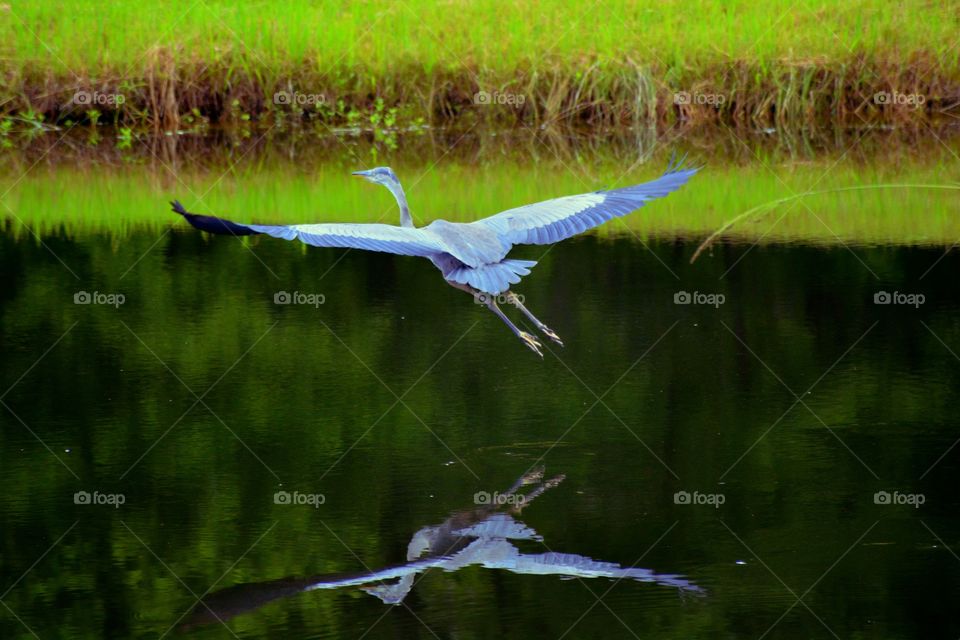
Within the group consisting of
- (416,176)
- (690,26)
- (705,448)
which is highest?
(690,26)

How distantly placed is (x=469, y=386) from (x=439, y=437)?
34.7 inches

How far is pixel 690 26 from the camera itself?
18.4m

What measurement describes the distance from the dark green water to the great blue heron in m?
0.79

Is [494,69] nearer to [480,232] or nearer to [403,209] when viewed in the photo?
[403,209]

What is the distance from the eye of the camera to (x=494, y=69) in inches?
697

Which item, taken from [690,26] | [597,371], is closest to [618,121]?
[690,26]

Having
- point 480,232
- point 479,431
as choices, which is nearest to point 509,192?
point 480,232

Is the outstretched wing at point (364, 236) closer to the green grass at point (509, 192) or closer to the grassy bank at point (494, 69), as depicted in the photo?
the green grass at point (509, 192)

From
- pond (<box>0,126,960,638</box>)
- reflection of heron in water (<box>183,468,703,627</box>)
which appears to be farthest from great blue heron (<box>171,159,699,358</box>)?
reflection of heron in water (<box>183,468,703,627</box>)

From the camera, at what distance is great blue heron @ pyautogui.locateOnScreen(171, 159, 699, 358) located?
675 centimetres

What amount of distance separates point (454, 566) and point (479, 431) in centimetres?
171

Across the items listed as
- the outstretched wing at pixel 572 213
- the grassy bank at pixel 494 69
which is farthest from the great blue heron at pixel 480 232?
the grassy bank at pixel 494 69

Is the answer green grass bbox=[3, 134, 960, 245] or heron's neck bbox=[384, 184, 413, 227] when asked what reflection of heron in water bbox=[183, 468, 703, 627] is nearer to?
heron's neck bbox=[384, 184, 413, 227]

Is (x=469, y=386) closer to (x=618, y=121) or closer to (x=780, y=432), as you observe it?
(x=780, y=432)
